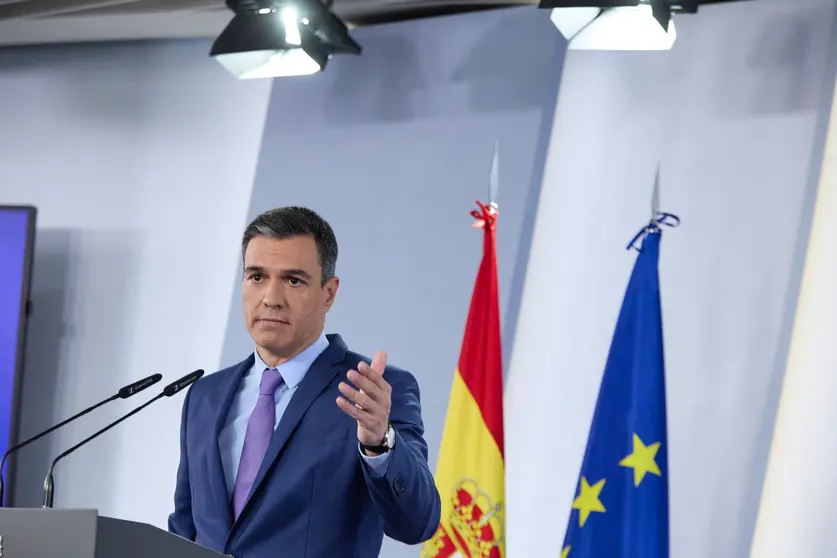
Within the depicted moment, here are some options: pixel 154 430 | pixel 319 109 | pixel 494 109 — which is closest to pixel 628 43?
pixel 494 109

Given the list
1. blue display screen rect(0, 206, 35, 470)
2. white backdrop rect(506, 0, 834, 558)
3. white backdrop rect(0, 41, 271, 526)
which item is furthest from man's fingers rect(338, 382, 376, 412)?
blue display screen rect(0, 206, 35, 470)

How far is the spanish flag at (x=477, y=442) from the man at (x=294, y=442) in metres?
1.35

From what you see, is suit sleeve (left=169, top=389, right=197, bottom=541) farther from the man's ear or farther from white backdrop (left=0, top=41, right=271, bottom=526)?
white backdrop (left=0, top=41, right=271, bottom=526)

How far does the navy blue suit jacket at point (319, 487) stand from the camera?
7.12 feet

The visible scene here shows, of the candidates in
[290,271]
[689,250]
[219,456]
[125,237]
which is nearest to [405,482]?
[219,456]

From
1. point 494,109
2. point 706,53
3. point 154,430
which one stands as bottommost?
point 154,430

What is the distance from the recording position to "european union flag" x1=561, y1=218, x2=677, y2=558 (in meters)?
3.46

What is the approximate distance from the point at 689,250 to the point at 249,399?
203 cm

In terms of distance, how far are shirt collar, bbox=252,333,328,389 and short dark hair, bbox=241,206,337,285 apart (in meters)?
0.15

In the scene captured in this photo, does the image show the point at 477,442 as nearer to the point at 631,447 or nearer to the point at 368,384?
the point at 631,447

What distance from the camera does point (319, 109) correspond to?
4750 millimetres

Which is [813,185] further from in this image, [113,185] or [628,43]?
[113,185]

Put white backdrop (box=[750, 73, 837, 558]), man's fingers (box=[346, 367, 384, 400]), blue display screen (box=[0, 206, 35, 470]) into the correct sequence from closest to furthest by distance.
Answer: man's fingers (box=[346, 367, 384, 400]) → white backdrop (box=[750, 73, 837, 558]) → blue display screen (box=[0, 206, 35, 470])

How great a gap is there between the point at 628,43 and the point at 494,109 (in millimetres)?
730
